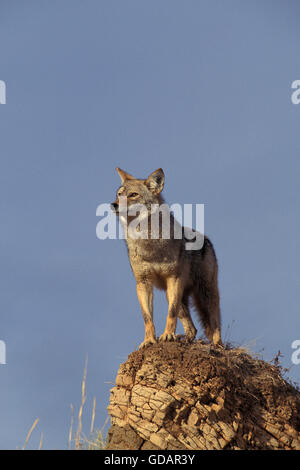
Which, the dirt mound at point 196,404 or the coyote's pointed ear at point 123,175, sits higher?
the coyote's pointed ear at point 123,175

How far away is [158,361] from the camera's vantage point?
1322 cm

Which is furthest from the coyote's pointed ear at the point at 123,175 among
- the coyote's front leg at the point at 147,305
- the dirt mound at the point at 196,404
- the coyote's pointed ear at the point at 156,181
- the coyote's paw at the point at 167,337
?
the dirt mound at the point at 196,404

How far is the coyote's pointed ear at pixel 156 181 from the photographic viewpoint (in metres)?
15.8

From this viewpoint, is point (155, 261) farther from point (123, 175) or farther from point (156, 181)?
point (123, 175)

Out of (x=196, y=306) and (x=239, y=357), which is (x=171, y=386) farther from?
(x=196, y=306)

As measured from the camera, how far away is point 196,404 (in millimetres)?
12586

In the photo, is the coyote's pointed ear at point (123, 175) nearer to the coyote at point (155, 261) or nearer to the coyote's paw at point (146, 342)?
the coyote at point (155, 261)

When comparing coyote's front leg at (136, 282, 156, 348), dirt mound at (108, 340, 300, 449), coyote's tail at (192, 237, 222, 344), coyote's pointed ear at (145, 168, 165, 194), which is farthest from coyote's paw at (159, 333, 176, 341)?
coyote's pointed ear at (145, 168, 165, 194)

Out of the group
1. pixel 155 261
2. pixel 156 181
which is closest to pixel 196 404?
pixel 155 261

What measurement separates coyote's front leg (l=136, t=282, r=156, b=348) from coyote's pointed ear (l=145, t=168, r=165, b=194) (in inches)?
89.9

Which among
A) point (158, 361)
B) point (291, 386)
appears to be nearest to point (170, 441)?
point (158, 361)

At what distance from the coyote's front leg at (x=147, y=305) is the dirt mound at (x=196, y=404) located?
2.90 ft

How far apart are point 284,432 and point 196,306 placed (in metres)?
4.54

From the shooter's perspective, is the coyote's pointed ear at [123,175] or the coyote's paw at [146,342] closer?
the coyote's paw at [146,342]
